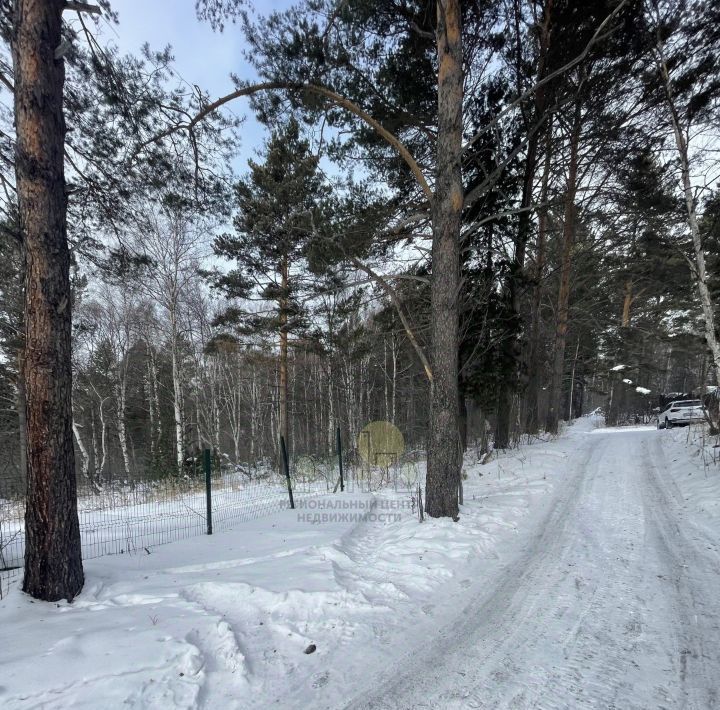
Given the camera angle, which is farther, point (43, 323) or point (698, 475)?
point (698, 475)

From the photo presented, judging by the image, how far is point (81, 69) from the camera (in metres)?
4.64

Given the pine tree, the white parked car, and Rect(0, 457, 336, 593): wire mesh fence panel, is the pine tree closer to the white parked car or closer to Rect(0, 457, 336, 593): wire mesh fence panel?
Rect(0, 457, 336, 593): wire mesh fence panel

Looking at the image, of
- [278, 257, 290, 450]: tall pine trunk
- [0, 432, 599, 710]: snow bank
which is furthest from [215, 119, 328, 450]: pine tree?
[0, 432, 599, 710]: snow bank

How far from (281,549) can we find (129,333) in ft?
53.5

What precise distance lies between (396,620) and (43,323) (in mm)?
3696

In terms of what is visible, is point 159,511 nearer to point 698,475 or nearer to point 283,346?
point 283,346

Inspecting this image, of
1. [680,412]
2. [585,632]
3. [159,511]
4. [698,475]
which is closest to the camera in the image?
[585,632]

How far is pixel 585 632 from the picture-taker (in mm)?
2898

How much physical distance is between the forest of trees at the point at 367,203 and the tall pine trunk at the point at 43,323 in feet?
0.05

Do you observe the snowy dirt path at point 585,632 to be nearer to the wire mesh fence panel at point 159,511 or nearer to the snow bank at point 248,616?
the snow bank at point 248,616

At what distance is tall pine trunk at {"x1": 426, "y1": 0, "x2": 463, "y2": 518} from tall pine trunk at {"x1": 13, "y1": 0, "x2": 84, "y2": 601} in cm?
405

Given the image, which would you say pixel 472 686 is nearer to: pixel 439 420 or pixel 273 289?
pixel 439 420

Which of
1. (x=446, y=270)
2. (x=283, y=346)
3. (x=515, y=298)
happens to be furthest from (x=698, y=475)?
(x=283, y=346)

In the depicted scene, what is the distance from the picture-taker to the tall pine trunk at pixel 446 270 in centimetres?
532
